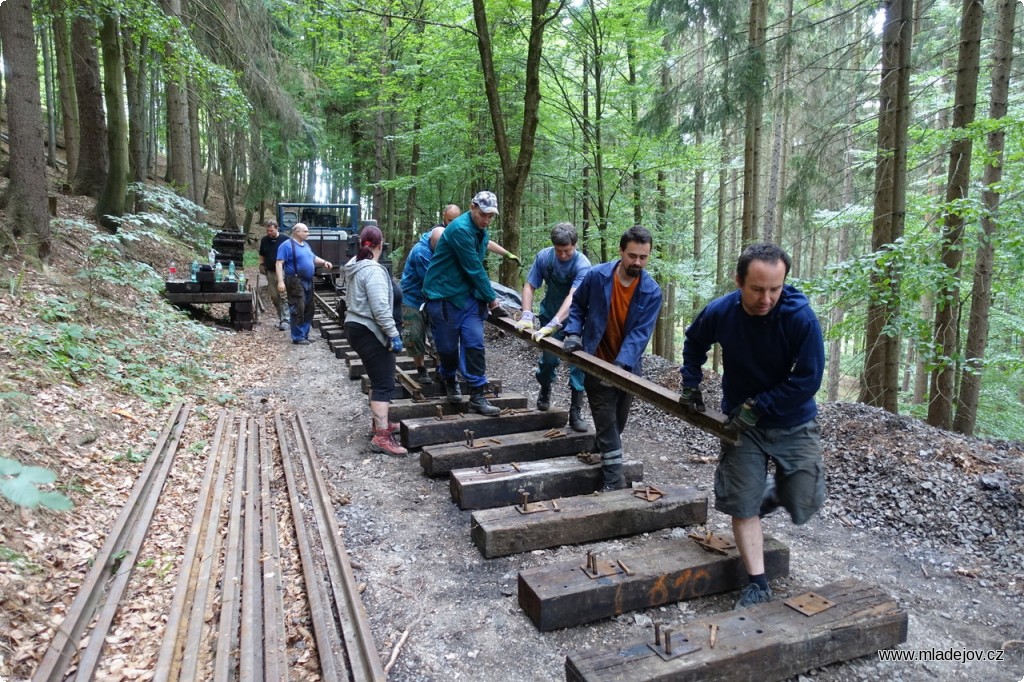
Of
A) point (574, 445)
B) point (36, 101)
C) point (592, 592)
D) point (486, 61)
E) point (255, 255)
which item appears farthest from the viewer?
point (255, 255)

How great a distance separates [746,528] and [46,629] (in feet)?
11.3

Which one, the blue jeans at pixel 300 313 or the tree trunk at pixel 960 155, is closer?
the tree trunk at pixel 960 155

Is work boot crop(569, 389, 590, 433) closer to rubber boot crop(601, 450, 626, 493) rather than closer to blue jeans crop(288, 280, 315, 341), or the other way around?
rubber boot crop(601, 450, 626, 493)

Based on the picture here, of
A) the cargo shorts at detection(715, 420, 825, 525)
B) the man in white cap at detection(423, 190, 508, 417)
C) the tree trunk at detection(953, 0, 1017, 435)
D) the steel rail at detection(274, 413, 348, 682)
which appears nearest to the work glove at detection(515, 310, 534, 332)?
the man in white cap at detection(423, 190, 508, 417)

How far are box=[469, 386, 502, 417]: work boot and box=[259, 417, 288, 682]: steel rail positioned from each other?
203 centimetres

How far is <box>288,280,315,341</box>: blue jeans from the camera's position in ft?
34.9

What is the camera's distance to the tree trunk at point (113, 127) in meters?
11.8

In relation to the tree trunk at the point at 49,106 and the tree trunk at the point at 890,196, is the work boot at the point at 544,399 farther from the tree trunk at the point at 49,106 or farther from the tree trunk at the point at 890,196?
the tree trunk at the point at 49,106

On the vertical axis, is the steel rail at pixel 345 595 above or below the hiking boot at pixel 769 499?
below

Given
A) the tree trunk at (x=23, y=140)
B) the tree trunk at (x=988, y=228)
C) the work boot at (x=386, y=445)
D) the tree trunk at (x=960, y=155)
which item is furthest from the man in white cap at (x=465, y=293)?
the tree trunk at (x=23, y=140)

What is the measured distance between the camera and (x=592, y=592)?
10.2 ft

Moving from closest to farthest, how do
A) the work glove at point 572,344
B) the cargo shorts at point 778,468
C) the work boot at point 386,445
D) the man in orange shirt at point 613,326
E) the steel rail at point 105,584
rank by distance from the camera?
the steel rail at point 105,584
the cargo shorts at point 778,468
the man in orange shirt at point 613,326
the work glove at point 572,344
the work boot at point 386,445

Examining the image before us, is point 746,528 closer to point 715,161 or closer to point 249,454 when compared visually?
point 249,454

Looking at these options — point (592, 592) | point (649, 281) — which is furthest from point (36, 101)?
point (592, 592)
